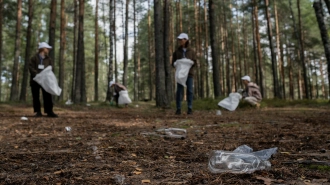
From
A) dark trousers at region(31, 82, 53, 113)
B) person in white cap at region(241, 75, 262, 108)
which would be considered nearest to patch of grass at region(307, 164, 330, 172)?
dark trousers at region(31, 82, 53, 113)

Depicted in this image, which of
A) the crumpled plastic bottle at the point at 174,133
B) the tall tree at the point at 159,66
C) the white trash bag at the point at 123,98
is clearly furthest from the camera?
the white trash bag at the point at 123,98

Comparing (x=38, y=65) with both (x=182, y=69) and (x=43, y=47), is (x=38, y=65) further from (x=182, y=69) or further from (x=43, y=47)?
(x=182, y=69)

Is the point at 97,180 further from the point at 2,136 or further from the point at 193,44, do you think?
the point at 193,44

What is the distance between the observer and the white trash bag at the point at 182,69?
24.1 feet

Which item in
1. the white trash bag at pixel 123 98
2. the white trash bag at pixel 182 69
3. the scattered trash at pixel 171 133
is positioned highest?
the white trash bag at pixel 182 69

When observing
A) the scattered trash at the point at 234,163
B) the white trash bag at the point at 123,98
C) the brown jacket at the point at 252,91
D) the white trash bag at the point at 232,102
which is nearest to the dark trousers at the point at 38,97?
the white trash bag at the point at 232,102

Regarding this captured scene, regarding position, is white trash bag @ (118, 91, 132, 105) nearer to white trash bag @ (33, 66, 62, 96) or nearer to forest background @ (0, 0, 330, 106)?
forest background @ (0, 0, 330, 106)

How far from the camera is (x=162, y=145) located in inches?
126

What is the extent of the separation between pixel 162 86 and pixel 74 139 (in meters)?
6.36

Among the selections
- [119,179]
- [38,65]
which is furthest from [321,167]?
[38,65]

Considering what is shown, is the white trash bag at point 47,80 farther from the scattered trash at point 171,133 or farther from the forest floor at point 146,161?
the scattered trash at point 171,133

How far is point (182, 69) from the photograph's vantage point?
292 inches

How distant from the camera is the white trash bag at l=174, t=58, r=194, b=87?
7.34m

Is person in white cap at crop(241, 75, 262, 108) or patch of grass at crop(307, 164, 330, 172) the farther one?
person in white cap at crop(241, 75, 262, 108)
